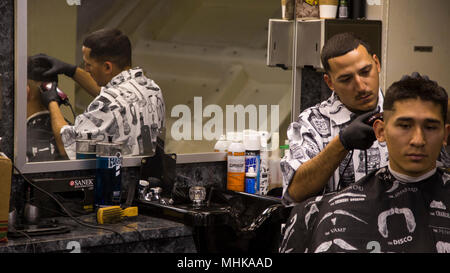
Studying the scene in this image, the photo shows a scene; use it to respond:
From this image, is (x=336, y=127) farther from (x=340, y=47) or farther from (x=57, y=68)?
(x=57, y=68)

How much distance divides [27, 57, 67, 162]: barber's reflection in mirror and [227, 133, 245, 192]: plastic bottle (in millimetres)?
867

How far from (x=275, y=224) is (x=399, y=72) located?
3.62ft

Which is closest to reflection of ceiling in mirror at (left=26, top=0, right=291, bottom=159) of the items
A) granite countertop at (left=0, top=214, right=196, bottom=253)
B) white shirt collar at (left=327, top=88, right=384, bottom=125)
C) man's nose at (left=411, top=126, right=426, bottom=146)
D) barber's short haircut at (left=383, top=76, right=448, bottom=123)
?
granite countertop at (left=0, top=214, right=196, bottom=253)

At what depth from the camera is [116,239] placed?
2488 millimetres

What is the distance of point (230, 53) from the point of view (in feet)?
11.0

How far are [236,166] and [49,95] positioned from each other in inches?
38.4

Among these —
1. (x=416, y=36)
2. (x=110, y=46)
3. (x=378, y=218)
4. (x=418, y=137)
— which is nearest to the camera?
(x=418, y=137)

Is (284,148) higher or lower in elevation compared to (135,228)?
higher

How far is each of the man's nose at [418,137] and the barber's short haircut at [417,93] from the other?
0.11 m

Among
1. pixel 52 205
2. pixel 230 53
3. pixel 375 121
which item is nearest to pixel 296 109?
pixel 230 53

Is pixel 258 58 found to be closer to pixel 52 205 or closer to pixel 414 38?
pixel 414 38

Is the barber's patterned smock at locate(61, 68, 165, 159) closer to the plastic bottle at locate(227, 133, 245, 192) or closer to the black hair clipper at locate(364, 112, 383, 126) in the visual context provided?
the plastic bottle at locate(227, 133, 245, 192)

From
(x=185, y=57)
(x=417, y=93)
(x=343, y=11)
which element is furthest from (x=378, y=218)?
(x=343, y=11)

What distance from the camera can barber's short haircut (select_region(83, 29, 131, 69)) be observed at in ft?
9.39
